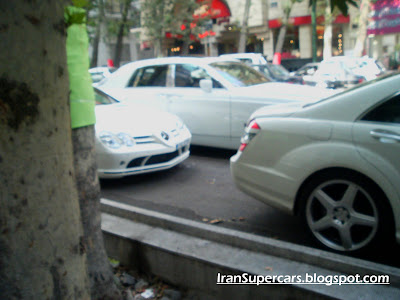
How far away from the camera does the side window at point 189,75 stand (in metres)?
7.13

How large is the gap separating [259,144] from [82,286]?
2324 mm

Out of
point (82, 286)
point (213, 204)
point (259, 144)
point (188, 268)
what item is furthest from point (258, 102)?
point (82, 286)

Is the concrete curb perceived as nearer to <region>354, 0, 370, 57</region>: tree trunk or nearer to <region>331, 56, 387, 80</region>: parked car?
<region>331, 56, 387, 80</region>: parked car

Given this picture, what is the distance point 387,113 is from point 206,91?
381 cm

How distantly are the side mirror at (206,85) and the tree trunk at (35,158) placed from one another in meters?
5.04

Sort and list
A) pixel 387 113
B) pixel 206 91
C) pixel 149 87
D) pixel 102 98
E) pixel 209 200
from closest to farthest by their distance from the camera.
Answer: pixel 387 113 < pixel 209 200 < pixel 102 98 < pixel 206 91 < pixel 149 87

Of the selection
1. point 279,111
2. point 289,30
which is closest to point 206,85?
point 279,111

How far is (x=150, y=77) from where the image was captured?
25.1 ft

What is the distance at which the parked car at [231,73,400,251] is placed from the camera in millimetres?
3064

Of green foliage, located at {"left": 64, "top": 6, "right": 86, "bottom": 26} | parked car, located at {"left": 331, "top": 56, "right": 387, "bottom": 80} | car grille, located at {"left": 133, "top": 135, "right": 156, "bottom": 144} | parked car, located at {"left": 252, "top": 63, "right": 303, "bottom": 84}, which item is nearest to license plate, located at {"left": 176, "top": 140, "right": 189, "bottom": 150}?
car grille, located at {"left": 133, "top": 135, "right": 156, "bottom": 144}

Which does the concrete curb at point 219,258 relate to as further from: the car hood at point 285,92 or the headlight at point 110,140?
the car hood at point 285,92

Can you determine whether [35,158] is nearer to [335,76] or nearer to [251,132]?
[251,132]

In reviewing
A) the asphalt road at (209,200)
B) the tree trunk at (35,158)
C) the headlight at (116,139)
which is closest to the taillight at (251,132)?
the asphalt road at (209,200)

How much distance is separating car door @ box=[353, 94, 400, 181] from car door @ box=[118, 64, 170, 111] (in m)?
4.56
